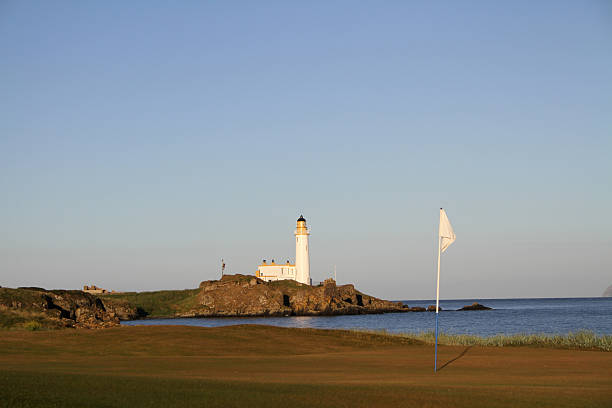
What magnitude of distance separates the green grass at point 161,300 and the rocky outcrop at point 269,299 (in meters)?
3.84

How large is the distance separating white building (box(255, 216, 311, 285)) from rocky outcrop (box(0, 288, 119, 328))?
1505 inches

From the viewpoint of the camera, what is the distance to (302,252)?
397 feet

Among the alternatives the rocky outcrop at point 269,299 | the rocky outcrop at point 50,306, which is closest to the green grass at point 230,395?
the rocky outcrop at point 50,306

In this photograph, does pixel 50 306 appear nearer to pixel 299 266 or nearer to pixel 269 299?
pixel 269 299

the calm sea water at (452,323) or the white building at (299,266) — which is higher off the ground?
the white building at (299,266)

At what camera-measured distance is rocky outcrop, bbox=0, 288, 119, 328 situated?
66.2 meters

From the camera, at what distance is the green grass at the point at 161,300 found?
12031 centimetres

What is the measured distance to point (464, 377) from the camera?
63.3ft

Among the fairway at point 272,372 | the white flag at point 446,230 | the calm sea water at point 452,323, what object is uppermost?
the white flag at point 446,230

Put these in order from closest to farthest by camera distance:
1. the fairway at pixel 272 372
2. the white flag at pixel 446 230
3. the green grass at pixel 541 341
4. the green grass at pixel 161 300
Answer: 1. the fairway at pixel 272 372
2. the white flag at pixel 446 230
3. the green grass at pixel 541 341
4. the green grass at pixel 161 300

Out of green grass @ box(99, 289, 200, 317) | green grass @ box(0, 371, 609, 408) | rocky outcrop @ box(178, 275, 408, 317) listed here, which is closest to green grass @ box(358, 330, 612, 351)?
green grass @ box(0, 371, 609, 408)

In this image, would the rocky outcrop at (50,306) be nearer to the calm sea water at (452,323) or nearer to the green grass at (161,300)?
the calm sea water at (452,323)

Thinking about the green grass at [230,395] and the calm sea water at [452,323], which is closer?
the green grass at [230,395]

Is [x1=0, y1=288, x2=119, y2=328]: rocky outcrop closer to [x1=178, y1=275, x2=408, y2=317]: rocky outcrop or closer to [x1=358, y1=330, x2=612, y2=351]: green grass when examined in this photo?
[x1=178, y1=275, x2=408, y2=317]: rocky outcrop
